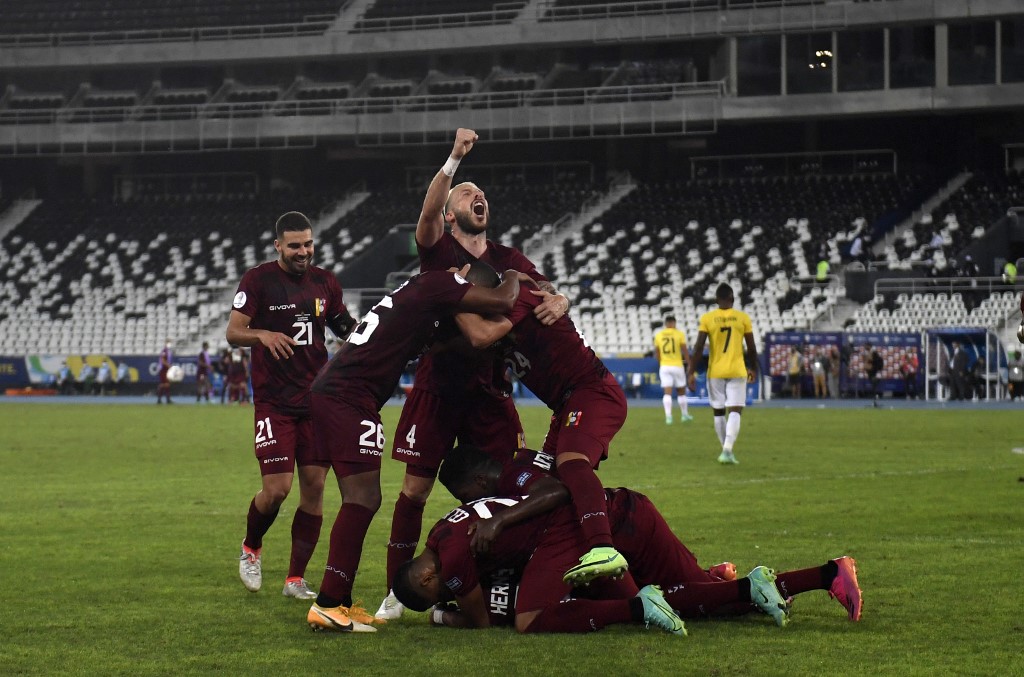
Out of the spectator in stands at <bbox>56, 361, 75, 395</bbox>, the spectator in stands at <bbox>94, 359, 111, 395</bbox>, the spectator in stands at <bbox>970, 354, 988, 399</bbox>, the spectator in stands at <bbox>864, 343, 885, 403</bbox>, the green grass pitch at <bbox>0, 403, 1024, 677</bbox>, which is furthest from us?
the spectator in stands at <bbox>56, 361, 75, 395</bbox>

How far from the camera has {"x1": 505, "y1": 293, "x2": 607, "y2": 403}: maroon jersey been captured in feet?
26.4

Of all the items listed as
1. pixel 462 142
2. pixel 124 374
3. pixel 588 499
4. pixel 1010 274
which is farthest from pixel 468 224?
pixel 124 374

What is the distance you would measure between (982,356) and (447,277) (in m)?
34.5

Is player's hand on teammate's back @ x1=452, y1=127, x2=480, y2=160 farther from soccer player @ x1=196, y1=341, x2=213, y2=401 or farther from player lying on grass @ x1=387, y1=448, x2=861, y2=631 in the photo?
soccer player @ x1=196, y1=341, x2=213, y2=401

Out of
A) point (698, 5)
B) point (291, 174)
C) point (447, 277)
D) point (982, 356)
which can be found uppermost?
point (698, 5)

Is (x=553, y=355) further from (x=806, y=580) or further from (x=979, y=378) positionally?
(x=979, y=378)

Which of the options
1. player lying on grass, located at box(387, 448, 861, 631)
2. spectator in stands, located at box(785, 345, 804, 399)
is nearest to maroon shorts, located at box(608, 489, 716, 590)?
player lying on grass, located at box(387, 448, 861, 631)

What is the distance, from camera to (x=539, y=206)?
53250 mm

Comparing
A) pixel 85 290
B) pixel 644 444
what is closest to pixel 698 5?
pixel 85 290

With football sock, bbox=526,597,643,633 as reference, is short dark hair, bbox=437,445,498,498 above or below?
above

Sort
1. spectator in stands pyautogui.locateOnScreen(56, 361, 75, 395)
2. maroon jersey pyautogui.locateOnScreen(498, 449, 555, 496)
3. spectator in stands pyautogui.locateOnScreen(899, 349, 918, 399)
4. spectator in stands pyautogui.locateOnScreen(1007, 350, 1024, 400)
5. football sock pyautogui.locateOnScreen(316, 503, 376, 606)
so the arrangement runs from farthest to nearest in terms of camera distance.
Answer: spectator in stands pyautogui.locateOnScreen(56, 361, 75, 395) < spectator in stands pyautogui.locateOnScreen(899, 349, 918, 399) < spectator in stands pyautogui.locateOnScreen(1007, 350, 1024, 400) < maroon jersey pyautogui.locateOnScreen(498, 449, 555, 496) < football sock pyautogui.locateOnScreen(316, 503, 376, 606)

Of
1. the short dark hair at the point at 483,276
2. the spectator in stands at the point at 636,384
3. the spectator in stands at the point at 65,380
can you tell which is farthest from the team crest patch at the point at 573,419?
the spectator in stands at the point at 65,380

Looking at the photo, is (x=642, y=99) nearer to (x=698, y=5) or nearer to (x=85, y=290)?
(x=698, y=5)

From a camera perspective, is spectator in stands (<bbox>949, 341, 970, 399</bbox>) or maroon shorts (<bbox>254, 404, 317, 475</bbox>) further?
spectator in stands (<bbox>949, 341, 970, 399</bbox>)
